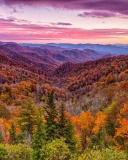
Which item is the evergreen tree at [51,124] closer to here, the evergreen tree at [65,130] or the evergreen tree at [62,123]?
the evergreen tree at [62,123]

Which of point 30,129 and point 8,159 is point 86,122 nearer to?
point 30,129

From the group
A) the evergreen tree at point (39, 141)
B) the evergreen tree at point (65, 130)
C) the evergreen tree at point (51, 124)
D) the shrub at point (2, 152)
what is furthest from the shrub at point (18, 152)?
the evergreen tree at point (65, 130)

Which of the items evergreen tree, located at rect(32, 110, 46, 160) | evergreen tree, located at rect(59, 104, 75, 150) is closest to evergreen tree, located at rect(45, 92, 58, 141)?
evergreen tree, located at rect(59, 104, 75, 150)

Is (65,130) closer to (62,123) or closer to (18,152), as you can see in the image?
(62,123)

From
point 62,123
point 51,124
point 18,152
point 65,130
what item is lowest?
point 18,152

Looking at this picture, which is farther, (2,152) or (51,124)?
(51,124)

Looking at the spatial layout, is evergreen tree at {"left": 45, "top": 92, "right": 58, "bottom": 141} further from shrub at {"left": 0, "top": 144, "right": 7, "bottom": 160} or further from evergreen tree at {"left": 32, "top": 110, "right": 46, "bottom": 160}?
shrub at {"left": 0, "top": 144, "right": 7, "bottom": 160}

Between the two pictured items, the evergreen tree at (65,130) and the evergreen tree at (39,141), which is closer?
the evergreen tree at (39,141)

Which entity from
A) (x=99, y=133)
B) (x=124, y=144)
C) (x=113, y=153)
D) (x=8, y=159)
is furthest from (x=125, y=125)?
(x=8, y=159)

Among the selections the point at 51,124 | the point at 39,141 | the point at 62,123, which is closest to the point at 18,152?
the point at 39,141

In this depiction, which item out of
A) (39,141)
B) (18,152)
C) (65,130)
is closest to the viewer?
(18,152)

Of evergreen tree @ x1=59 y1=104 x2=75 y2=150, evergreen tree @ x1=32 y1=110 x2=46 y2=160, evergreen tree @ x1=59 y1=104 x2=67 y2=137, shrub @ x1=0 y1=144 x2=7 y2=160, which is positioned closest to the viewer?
evergreen tree @ x1=32 y1=110 x2=46 y2=160

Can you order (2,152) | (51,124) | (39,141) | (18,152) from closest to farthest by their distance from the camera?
(18,152), (2,152), (39,141), (51,124)
